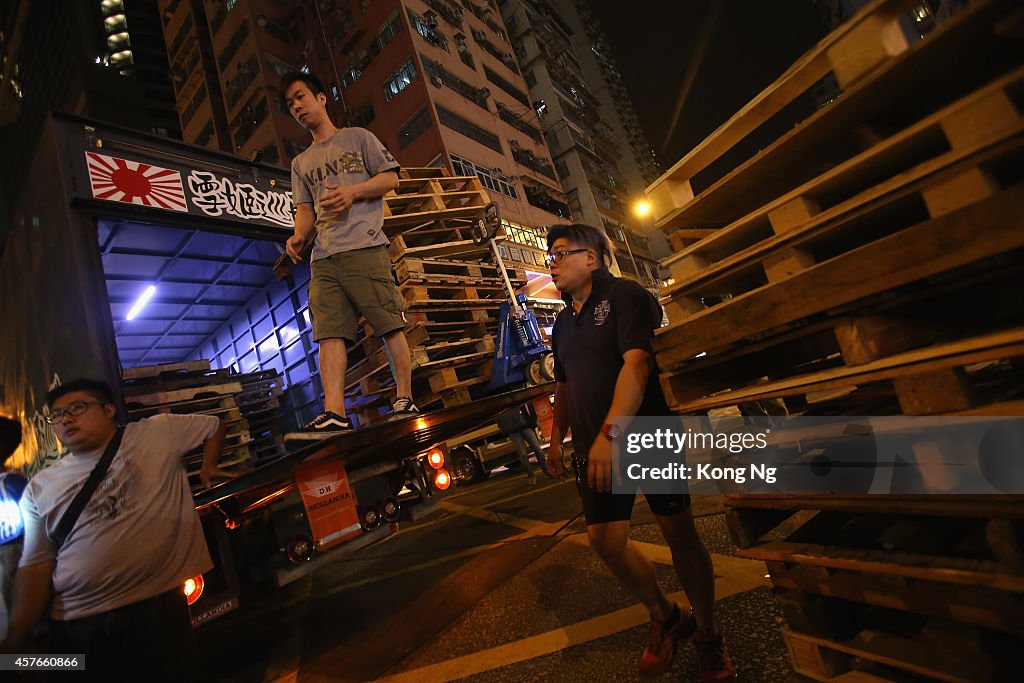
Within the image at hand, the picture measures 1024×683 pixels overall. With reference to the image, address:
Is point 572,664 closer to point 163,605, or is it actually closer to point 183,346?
point 163,605

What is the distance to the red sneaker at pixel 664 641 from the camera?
6.75 ft

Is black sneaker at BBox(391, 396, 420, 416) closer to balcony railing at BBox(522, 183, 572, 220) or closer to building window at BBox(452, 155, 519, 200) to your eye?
building window at BBox(452, 155, 519, 200)

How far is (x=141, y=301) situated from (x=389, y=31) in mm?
26544

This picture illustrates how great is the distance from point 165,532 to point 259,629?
2657 mm

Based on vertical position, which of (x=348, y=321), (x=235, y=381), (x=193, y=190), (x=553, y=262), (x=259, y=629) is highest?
(x=193, y=190)

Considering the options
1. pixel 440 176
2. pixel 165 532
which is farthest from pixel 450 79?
pixel 165 532

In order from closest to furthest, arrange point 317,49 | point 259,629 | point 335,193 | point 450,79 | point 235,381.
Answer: point 335,193
point 259,629
point 235,381
point 450,79
point 317,49

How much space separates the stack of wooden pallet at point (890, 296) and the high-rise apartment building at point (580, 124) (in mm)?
36415

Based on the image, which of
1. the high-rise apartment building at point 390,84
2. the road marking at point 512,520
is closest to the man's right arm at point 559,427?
the road marking at point 512,520

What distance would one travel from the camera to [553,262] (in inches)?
97.3

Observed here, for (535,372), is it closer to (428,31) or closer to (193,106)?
(428,31)

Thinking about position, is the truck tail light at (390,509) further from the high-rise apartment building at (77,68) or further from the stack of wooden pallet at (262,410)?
the high-rise apartment building at (77,68)

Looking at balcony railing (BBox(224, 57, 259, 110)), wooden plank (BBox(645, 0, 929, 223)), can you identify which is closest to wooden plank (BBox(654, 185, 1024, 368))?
wooden plank (BBox(645, 0, 929, 223))

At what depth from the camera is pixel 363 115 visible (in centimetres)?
2948
